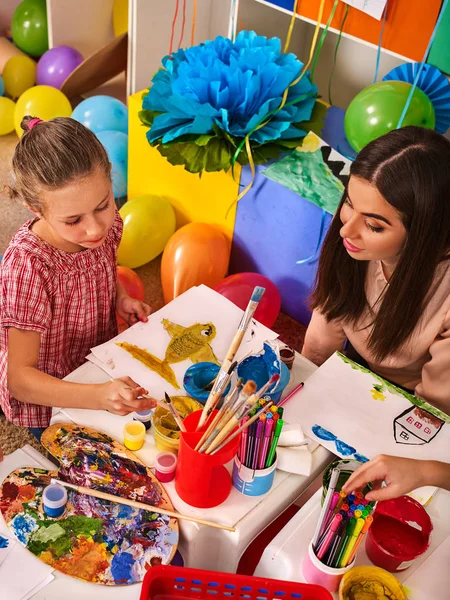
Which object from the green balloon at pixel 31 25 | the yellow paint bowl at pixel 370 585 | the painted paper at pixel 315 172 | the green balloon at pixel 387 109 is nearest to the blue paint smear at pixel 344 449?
the yellow paint bowl at pixel 370 585

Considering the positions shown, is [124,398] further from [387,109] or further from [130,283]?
[387,109]

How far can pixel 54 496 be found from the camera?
887 mm

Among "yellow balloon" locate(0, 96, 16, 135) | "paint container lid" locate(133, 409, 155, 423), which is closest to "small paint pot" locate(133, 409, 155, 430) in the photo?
"paint container lid" locate(133, 409, 155, 423)

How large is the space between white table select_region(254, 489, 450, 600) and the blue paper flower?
1.09 meters

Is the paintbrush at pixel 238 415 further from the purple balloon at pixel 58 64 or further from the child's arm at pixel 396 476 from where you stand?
the purple balloon at pixel 58 64

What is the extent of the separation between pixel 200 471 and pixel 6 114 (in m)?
2.04

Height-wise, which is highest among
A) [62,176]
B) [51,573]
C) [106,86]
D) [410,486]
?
[62,176]

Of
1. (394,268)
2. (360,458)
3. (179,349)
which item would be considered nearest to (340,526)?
(360,458)

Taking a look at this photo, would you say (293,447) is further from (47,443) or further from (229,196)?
(229,196)

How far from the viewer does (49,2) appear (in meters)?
2.56

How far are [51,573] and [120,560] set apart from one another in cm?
9

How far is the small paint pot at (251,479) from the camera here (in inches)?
35.3

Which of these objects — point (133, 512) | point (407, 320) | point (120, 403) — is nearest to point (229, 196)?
point (407, 320)

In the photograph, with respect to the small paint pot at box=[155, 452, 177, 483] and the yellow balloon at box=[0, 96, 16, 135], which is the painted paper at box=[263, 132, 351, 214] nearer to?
the small paint pot at box=[155, 452, 177, 483]
